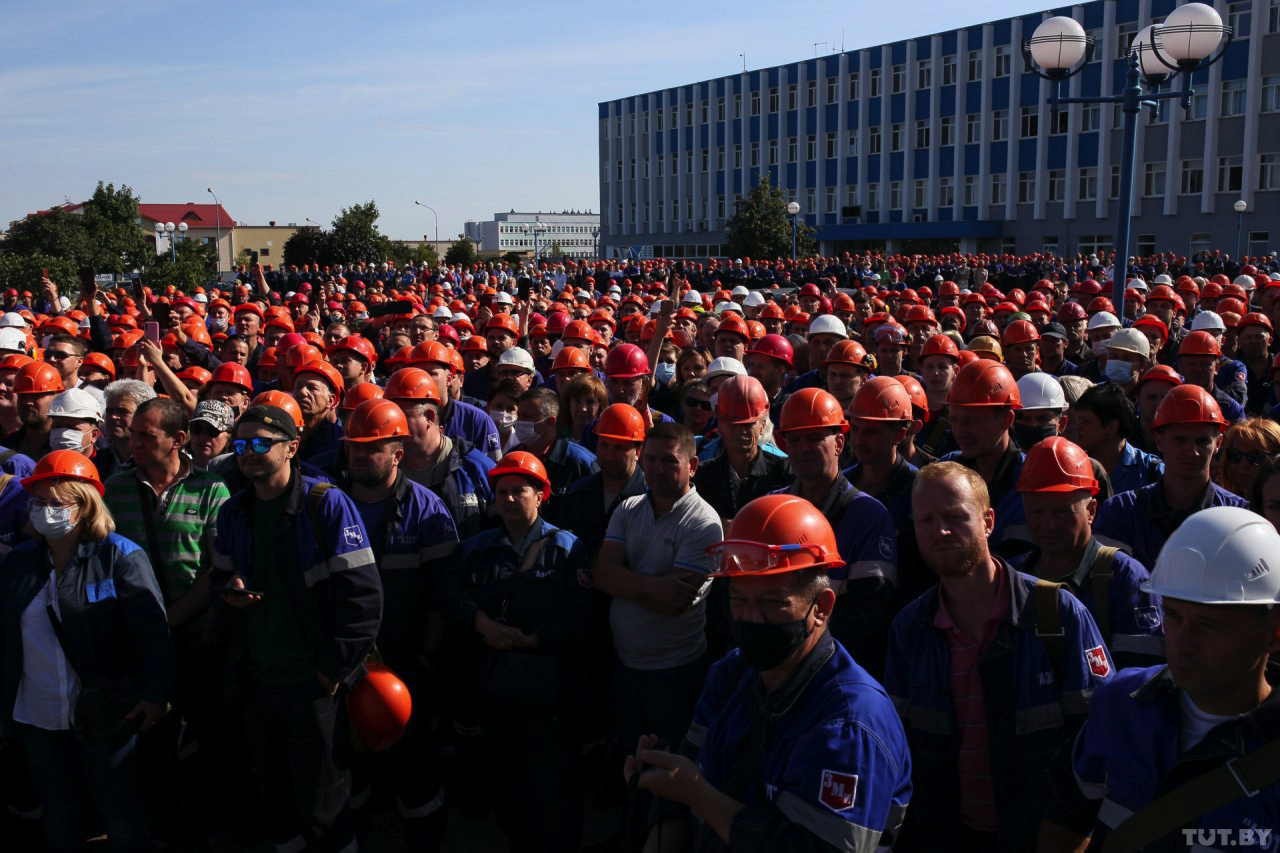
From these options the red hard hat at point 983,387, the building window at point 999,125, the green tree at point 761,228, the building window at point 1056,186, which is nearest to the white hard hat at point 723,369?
the red hard hat at point 983,387

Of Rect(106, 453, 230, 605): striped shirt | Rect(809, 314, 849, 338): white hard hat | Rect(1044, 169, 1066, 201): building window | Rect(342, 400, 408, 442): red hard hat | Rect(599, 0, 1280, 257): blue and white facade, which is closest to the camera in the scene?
Rect(342, 400, 408, 442): red hard hat

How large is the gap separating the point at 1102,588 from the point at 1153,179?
55.3 metres

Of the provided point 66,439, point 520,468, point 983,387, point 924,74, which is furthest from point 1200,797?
point 924,74

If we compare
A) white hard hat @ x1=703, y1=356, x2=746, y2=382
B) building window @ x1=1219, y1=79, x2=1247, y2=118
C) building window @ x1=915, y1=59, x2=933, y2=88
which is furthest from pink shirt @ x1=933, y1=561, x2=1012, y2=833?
building window @ x1=915, y1=59, x2=933, y2=88

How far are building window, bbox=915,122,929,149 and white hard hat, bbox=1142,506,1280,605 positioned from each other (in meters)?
63.6

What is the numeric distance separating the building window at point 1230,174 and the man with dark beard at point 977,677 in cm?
5312

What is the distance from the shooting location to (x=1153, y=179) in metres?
51.9

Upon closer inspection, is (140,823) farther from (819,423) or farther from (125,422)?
(819,423)

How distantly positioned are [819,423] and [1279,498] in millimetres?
1839

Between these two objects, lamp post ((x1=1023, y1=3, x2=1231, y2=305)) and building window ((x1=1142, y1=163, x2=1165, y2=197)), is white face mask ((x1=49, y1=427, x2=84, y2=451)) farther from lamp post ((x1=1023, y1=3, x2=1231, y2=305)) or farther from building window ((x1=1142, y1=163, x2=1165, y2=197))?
building window ((x1=1142, y1=163, x2=1165, y2=197))

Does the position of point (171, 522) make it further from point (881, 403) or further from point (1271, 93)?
point (1271, 93)

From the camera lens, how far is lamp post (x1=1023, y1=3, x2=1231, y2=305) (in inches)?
384

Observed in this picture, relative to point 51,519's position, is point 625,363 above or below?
above

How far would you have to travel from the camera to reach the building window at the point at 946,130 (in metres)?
60.5
